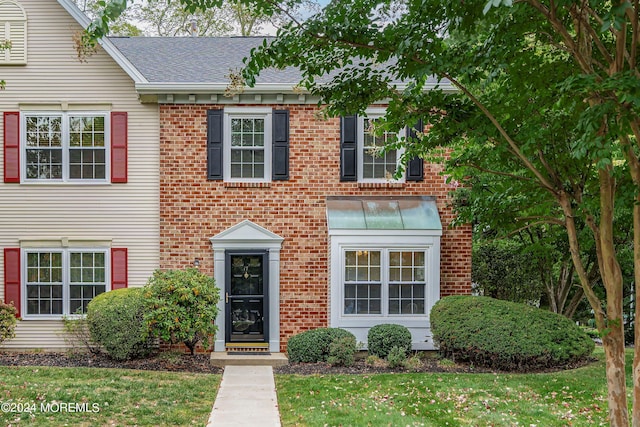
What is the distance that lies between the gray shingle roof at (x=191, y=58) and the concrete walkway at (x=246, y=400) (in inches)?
227

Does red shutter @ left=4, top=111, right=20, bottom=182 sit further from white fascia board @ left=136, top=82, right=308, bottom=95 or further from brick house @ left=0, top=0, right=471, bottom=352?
white fascia board @ left=136, top=82, right=308, bottom=95

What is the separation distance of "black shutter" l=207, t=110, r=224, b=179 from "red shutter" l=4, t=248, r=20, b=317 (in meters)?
4.20

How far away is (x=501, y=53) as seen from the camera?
598 centimetres

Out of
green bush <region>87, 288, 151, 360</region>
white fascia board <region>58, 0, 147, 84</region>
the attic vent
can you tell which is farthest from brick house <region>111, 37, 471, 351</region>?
the attic vent

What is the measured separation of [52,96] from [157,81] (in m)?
2.18

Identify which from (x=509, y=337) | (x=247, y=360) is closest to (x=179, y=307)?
(x=247, y=360)

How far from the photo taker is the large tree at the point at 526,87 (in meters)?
5.54

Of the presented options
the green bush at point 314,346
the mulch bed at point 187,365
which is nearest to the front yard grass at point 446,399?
the mulch bed at point 187,365

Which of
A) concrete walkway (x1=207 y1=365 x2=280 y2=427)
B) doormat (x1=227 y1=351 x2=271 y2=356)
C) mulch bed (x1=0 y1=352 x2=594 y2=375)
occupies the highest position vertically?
concrete walkway (x1=207 y1=365 x2=280 y2=427)

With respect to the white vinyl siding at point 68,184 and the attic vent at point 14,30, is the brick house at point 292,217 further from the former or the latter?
the attic vent at point 14,30

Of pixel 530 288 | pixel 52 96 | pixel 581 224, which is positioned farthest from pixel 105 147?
pixel 530 288

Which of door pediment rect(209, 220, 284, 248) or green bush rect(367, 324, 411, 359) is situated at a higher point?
door pediment rect(209, 220, 284, 248)

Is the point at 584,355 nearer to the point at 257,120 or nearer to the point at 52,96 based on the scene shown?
the point at 257,120

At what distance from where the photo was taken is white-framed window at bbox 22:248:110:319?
44.4ft
